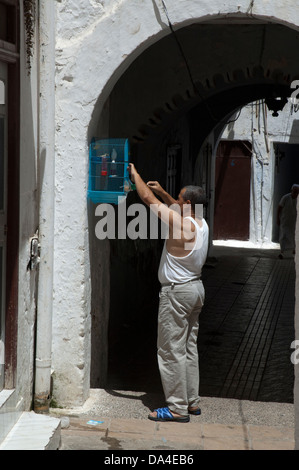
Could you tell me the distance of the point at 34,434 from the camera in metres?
4.52

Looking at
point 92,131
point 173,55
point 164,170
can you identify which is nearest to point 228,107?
point 164,170

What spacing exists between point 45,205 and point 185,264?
107cm

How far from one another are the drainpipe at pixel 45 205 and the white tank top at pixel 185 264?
816 mm

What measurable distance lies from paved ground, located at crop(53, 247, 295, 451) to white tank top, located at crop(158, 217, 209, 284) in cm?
101

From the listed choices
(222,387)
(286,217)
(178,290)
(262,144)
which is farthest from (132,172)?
(262,144)

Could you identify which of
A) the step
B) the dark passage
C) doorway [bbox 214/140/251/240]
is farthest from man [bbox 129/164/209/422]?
doorway [bbox 214/140/251/240]

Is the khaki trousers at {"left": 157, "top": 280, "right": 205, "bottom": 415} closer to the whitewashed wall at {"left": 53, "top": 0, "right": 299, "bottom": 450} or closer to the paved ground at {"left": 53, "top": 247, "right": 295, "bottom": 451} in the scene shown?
the paved ground at {"left": 53, "top": 247, "right": 295, "bottom": 451}

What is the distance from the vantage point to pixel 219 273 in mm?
13430

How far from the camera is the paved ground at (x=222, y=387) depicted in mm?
4820

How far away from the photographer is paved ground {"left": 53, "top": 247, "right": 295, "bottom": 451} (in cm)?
482

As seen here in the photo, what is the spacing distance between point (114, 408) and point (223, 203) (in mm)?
13969

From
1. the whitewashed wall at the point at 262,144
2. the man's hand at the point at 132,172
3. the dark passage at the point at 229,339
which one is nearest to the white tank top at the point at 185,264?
the man's hand at the point at 132,172

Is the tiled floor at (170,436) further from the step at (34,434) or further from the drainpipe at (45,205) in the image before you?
the drainpipe at (45,205)

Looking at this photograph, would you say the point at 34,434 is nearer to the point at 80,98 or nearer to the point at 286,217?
the point at 80,98
